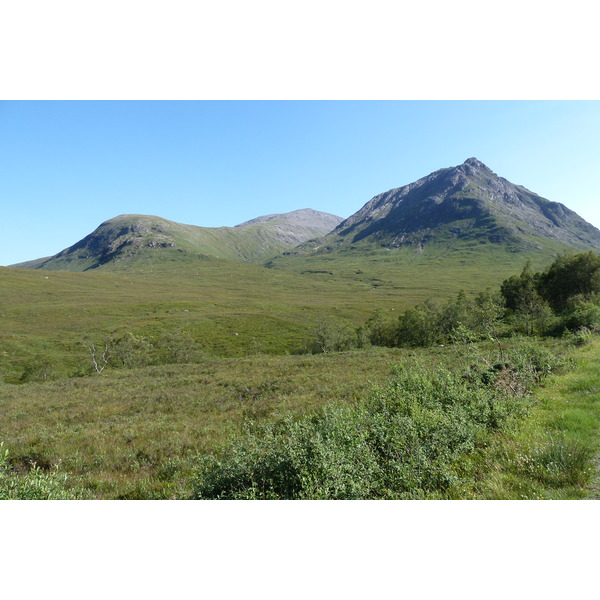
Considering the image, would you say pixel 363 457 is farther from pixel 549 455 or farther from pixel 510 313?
pixel 510 313

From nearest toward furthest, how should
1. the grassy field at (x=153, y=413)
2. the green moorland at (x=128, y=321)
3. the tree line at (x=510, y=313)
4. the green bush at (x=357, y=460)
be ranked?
the green bush at (x=357, y=460) < the grassy field at (x=153, y=413) < the tree line at (x=510, y=313) < the green moorland at (x=128, y=321)

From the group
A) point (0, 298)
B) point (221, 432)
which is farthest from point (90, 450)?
point (0, 298)

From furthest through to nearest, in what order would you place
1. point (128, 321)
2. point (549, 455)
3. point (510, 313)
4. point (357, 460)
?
point (128, 321) → point (510, 313) → point (357, 460) → point (549, 455)

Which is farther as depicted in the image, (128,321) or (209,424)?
(128,321)

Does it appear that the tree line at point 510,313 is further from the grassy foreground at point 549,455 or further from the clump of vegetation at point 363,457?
the clump of vegetation at point 363,457

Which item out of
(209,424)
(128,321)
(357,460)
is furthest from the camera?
(128,321)

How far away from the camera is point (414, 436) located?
6375 millimetres

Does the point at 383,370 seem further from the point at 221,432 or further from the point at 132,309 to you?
the point at 132,309

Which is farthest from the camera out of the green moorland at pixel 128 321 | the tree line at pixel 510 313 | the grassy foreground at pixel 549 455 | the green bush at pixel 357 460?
the green moorland at pixel 128 321

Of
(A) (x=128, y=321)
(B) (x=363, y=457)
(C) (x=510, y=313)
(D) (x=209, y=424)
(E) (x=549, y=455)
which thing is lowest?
(D) (x=209, y=424)

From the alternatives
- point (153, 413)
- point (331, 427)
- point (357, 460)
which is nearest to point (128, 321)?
point (153, 413)

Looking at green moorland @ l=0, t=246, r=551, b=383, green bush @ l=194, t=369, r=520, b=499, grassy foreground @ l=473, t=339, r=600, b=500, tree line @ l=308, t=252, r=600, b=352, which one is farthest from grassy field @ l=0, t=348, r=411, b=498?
green moorland @ l=0, t=246, r=551, b=383

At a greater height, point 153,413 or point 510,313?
point 510,313

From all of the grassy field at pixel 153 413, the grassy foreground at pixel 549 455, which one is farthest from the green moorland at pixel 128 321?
the grassy foreground at pixel 549 455
